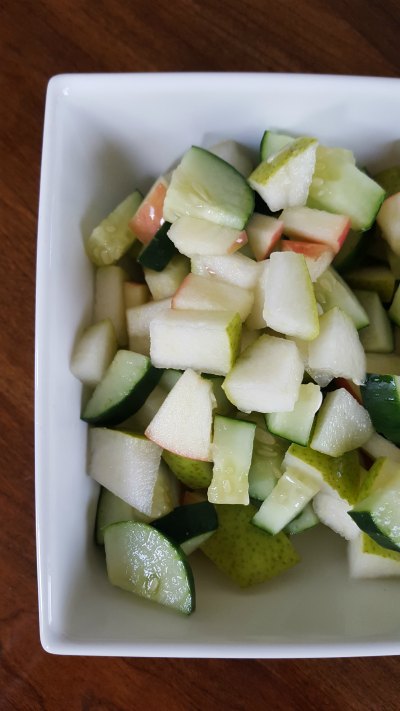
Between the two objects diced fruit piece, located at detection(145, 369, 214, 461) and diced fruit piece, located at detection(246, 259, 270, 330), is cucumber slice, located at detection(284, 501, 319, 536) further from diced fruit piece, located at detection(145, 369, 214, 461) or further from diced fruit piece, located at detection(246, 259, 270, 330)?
diced fruit piece, located at detection(246, 259, 270, 330)

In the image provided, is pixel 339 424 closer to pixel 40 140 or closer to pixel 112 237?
pixel 112 237

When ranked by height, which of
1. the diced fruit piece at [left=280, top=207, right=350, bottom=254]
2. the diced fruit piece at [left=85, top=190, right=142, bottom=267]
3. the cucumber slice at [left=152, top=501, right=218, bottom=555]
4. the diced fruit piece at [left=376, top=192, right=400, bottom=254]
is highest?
the diced fruit piece at [left=376, top=192, right=400, bottom=254]

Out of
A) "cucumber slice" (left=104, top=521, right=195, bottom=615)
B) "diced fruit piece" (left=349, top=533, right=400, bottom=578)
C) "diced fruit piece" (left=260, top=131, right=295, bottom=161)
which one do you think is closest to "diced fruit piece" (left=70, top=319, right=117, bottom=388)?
"cucumber slice" (left=104, top=521, right=195, bottom=615)

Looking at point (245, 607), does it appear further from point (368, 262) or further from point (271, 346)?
point (368, 262)

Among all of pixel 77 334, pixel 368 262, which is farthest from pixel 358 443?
pixel 77 334

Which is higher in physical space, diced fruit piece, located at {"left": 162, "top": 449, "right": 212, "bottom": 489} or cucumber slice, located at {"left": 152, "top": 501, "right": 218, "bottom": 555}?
diced fruit piece, located at {"left": 162, "top": 449, "right": 212, "bottom": 489}

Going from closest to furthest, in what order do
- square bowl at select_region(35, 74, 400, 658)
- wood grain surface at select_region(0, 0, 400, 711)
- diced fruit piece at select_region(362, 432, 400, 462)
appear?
square bowl at select_region(35, 74, 400, 658) < diced fruit piece at select_region(362, 432, 400, 462) < wood grain surface at select_region(0, 0, 400, 711)
